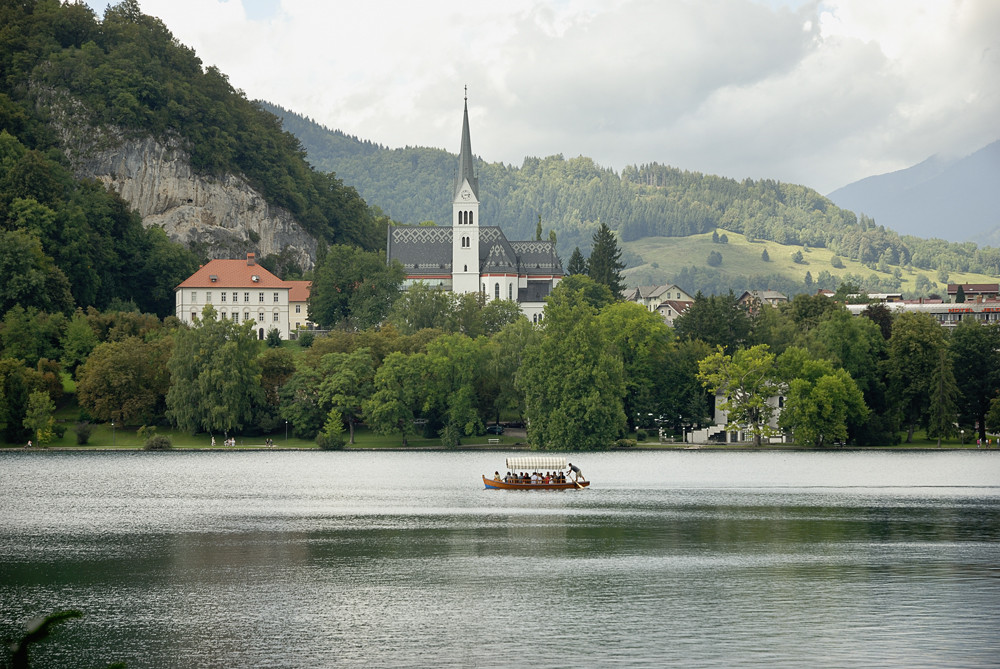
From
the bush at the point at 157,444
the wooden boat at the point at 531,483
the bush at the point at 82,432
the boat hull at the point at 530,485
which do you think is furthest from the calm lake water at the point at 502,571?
the bush at the point at 82,432

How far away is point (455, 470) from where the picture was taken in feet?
324

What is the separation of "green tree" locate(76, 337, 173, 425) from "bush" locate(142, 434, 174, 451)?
4.82m

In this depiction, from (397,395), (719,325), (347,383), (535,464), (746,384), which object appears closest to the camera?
(535,464)

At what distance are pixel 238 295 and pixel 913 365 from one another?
90039mm

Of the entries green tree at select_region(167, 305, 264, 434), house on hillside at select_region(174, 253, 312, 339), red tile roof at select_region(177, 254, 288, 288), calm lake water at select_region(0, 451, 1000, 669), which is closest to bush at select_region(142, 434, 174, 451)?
green tree at select_region(167, 305, 264, 434)

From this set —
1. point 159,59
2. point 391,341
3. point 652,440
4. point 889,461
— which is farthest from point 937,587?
point 159,59

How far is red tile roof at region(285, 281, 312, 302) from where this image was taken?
17600 cm

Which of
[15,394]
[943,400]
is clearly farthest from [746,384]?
[15,394]

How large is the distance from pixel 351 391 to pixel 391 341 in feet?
39.0

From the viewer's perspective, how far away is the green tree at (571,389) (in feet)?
380

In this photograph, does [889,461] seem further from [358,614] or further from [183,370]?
[358,614]

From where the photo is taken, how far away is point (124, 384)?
4806 inches

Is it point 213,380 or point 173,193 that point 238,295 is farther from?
point 213,380

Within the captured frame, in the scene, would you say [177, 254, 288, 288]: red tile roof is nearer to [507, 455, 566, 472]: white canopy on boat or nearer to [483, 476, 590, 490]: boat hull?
[507, 455, 566, 472]: white canopy on boat
